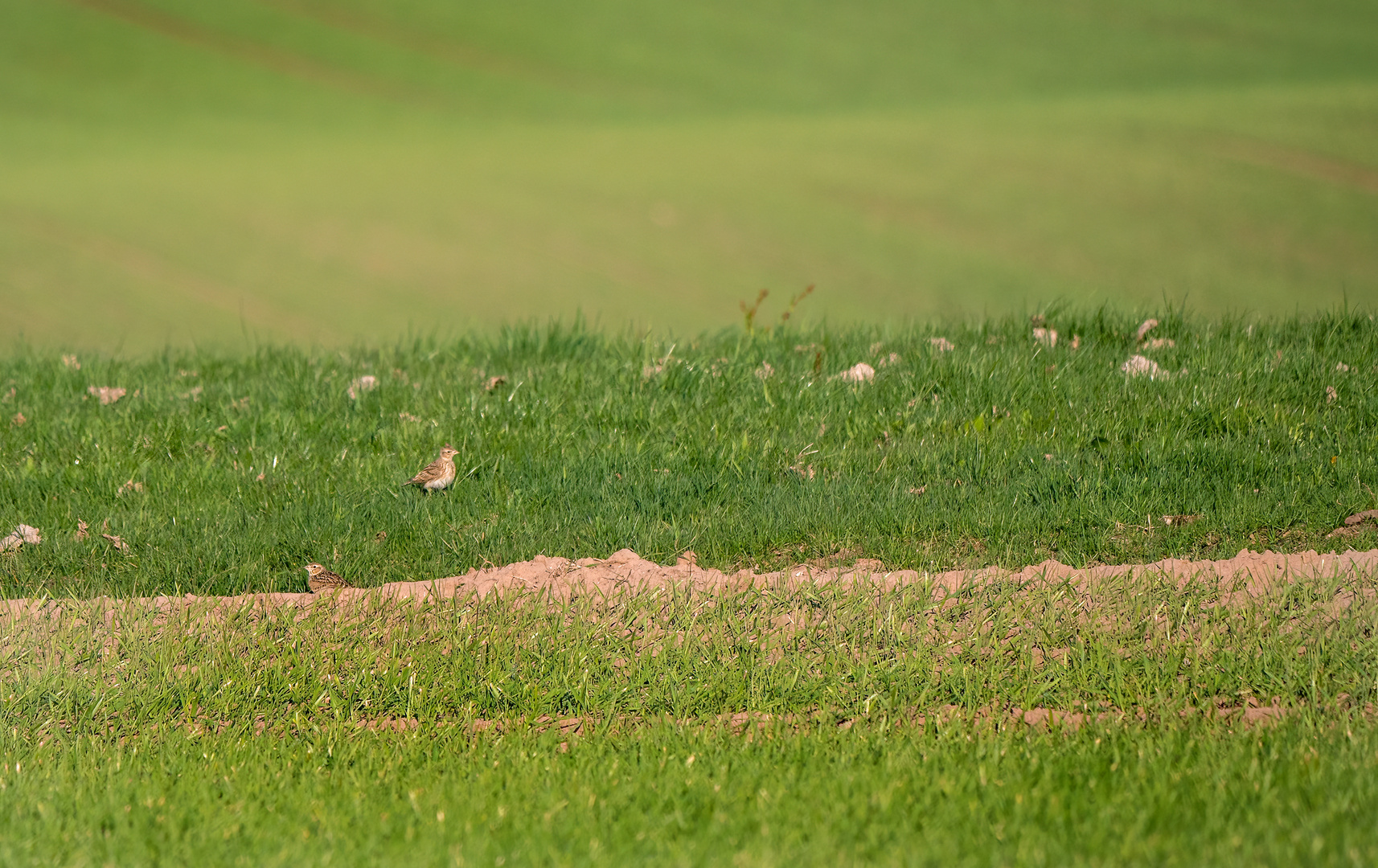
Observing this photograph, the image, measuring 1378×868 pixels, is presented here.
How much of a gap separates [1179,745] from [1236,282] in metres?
10.1

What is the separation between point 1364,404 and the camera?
5.86m

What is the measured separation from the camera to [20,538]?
509 centimetres

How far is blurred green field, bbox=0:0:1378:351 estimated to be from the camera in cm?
1235

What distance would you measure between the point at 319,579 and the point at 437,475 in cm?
78

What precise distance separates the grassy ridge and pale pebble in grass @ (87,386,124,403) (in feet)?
0.34

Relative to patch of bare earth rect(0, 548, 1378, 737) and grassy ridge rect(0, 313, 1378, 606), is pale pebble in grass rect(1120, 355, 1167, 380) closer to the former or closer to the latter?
grassy ridge rect(0, 313, 1378, 606)

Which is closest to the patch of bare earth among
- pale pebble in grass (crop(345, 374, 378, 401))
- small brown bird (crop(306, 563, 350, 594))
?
small brown bird (crop(306, 563, 350, 594))

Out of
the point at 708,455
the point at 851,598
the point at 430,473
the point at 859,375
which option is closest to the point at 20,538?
the point at 430,473

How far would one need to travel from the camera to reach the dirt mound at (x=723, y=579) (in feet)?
14.3

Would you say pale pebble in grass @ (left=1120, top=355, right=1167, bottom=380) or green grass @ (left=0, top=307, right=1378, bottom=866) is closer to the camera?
green grass @ (left=0, top=307, right=1378, bottom=866)

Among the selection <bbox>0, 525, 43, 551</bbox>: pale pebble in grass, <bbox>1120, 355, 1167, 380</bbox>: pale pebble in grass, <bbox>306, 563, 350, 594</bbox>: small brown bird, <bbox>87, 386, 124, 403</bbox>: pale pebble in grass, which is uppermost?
<bbox>1120, 355, 1167, 380</bbox>: pale pebble in grass

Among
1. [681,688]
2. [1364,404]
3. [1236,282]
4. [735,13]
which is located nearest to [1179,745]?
[681,688]

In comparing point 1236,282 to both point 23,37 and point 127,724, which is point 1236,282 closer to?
point 127,724

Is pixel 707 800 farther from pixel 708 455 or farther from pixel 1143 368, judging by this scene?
pixel 1143 368
